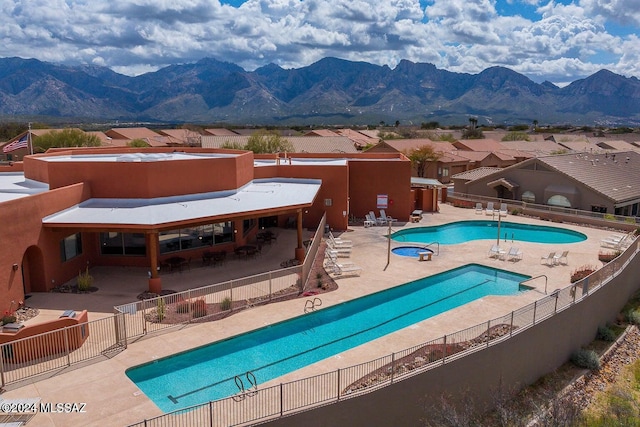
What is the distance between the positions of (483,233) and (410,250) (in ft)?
25.5

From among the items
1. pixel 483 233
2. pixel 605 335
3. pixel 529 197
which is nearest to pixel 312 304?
pixel 605 335

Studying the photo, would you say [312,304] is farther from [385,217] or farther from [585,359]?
[385,217]

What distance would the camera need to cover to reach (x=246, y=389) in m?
12.1

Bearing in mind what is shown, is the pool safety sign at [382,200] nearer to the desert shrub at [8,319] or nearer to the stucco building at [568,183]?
the stucco building at [568,183]

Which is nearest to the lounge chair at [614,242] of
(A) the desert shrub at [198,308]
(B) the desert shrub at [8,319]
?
(A) the desert shrub at [198,308]

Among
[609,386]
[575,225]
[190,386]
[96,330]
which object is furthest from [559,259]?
[96,330]

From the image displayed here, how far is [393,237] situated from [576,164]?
19269mm

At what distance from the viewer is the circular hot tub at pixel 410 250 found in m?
25.4

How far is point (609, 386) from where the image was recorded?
17.1 meters

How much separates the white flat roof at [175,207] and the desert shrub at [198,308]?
330 centimetres

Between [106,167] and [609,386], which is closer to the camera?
[609,386]

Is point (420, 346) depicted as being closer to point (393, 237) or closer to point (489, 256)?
point (489, 256)

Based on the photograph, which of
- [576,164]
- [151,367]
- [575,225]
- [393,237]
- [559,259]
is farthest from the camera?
[576,164]

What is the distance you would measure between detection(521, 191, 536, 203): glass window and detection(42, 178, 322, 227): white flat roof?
21.5 meters
